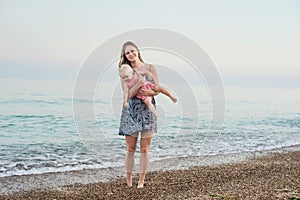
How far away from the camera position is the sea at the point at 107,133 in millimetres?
6102

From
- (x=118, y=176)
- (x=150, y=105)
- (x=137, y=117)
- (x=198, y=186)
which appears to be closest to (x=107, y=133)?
(x=118, y=176)

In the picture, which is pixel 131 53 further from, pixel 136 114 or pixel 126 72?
pixel 136 114

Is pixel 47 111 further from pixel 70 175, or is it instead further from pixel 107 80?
A: pixel 107 80

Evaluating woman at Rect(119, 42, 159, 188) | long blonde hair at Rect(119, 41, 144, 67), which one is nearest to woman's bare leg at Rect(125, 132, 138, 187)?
woman at Rect(119, 42, 159, 188)

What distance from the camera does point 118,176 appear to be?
7.65 metres

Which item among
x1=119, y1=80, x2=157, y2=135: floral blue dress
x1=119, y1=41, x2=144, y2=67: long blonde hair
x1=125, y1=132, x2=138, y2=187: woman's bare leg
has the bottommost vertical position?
x1=125, y1=132, x2=138, y2=187: woman's bare leg

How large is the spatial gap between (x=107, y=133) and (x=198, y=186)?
6.63 meters

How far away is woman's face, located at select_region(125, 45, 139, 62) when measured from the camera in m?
5.61

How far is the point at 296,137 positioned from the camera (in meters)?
14.2

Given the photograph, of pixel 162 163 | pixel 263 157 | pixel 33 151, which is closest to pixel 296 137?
pixel 263 157

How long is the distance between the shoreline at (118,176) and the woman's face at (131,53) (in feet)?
6.48

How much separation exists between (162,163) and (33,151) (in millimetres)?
3821

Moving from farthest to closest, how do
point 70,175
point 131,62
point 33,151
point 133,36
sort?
1. point 33,151
2. point 70,175
3. point 131,62
4. point 133,36

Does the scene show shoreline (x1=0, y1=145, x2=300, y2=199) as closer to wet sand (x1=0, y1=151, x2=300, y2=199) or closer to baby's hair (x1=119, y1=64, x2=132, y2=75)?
wet sand (x1=0, y1=151, x2=300, y2=199)
